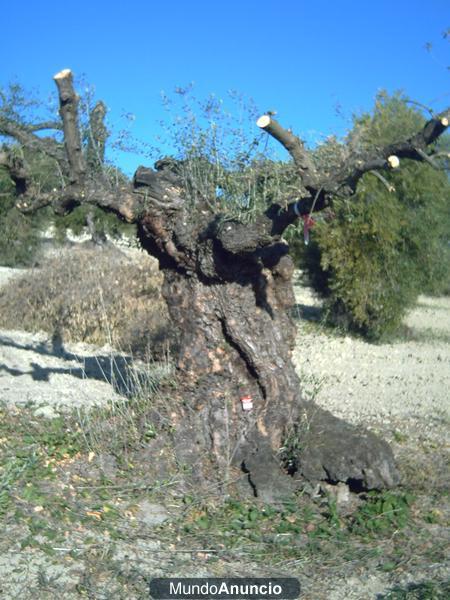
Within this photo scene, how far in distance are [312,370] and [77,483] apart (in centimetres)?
594

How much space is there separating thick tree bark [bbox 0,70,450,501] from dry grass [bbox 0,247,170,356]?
4.53 meters

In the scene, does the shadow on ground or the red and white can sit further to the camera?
the shadow on ground

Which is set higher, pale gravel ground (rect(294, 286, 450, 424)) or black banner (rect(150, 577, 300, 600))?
pale gravel ground (rect(294, 286, 450, 424))

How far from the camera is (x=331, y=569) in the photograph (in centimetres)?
522

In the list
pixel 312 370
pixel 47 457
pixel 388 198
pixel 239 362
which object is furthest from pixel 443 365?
pixel 47 457

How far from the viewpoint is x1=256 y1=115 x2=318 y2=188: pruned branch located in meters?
5.55

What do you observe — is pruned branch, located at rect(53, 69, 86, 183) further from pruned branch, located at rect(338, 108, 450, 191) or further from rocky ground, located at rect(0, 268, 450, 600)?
pruned branch, located at rect(338, 108, 450, 191)

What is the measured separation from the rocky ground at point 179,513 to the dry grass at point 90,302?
0.38 m

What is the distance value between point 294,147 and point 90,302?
786cm

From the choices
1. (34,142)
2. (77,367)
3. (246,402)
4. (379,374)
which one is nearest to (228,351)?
(246,402)

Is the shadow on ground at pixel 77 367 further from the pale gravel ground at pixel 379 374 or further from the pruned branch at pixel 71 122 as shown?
the pruned branch at pixel 71 122

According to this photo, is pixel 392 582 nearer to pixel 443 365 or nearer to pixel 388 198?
pixel 443 365

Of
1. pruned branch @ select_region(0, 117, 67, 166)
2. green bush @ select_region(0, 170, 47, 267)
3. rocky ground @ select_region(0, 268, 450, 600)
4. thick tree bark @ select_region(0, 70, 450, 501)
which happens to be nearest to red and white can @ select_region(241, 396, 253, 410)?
thick tree bark @ select_region(0, 70, 450, 501)

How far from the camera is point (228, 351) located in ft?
22.0
